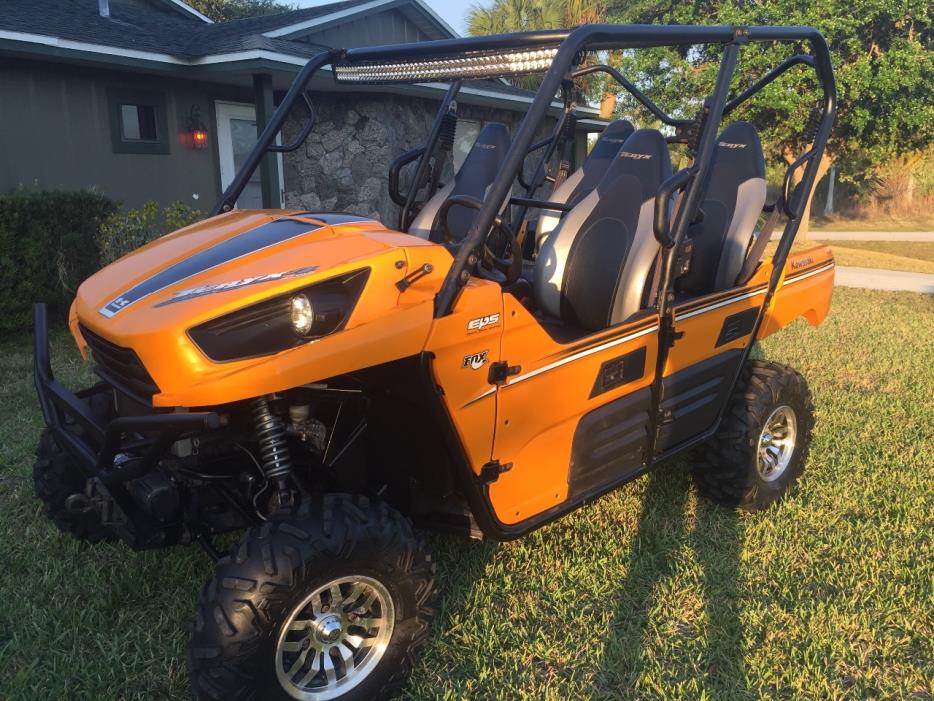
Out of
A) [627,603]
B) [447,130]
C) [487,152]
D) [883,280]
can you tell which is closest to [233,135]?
[487,152]

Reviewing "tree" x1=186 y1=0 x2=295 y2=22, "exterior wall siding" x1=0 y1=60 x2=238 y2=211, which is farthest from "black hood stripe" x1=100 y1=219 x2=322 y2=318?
"tree" x1=186 y1=0 x2=295 y2=22

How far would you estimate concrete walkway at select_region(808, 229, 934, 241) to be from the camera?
67.5 feet

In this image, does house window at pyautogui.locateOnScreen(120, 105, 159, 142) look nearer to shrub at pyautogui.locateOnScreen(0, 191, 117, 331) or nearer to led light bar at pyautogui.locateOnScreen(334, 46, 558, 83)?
shrub at pyautogui.locateOnScreen(0, 191, 117, 331)

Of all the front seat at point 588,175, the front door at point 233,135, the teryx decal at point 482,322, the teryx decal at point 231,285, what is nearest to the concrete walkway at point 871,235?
the front door at point 233,135

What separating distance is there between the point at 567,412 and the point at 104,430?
1.49m

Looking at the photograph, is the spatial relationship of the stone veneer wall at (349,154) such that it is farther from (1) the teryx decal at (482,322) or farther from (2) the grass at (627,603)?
(1) the teryx decal at (482,322)

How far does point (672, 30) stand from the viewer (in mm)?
2652

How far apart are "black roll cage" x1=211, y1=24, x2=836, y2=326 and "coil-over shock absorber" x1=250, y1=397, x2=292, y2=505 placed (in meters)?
0.58

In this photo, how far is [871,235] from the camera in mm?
21859

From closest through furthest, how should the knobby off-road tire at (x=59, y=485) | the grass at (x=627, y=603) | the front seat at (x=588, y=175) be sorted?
1. the grass at (x=627, y=603)
2. the knobby off-road tire at (x=59, y=485)
3. the front seat at (x=588, y=175)

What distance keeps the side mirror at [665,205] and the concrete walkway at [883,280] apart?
9.14 metres

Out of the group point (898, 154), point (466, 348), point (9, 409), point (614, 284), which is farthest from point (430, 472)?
point (898, 154)

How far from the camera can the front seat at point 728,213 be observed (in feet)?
12.2

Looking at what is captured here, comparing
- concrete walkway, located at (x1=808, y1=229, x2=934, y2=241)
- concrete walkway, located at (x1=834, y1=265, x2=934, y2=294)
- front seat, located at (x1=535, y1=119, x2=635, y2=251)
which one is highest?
front seat, located at (x1=535, y1=119, x2=635, y2=251)
